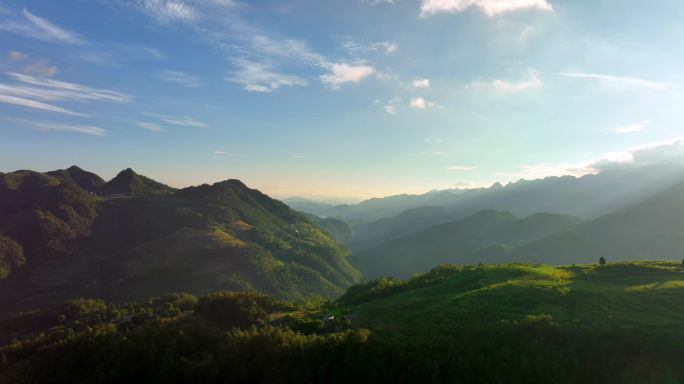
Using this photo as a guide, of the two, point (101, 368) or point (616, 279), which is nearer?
point (101, 368)

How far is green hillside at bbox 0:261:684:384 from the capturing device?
2858cm

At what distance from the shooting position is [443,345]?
102 feet

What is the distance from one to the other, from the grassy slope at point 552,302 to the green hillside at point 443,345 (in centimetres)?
17

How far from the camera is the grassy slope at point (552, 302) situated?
37.2 metres

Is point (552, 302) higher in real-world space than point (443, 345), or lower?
higher

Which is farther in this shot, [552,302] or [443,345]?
[552,302]

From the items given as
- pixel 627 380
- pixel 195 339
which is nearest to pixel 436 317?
pixel 627 380

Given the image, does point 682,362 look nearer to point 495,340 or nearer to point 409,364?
point 495,340

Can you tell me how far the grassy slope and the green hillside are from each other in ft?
0.57

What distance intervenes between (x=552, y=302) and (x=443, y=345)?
1936cm

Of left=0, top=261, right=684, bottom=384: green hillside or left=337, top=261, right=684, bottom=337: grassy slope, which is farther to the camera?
left=337, top=261, right=684, bottom=337: grassy slope

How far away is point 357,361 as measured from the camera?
98.2ft

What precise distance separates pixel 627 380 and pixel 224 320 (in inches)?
1825

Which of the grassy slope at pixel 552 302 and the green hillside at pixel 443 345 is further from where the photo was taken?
the grassy slope at pixel 552 302
